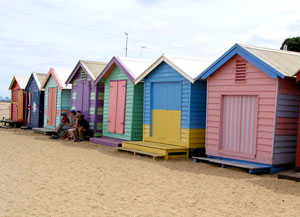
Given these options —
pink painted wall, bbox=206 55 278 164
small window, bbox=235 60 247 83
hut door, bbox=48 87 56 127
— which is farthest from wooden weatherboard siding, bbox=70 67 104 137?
small window, bbox=235 60 247 83

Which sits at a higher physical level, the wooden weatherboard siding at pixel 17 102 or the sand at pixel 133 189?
the wooden weatherboard siding at pixel 17 102

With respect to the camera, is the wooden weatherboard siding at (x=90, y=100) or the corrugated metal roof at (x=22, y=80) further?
the corrugated metal roof at (x=22, y=80)

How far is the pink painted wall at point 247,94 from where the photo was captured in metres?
9.82

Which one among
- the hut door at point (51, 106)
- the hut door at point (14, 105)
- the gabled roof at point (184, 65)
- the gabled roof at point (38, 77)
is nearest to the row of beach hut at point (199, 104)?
the gabled roof at point (184, 65)

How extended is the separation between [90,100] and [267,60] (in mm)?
8952

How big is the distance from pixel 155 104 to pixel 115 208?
24.2 ft

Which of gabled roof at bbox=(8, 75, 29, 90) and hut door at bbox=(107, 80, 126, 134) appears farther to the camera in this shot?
gabled roof at bbox=(8, 75, 29, 90)

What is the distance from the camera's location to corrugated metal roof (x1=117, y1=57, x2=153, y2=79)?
1459 centimetres

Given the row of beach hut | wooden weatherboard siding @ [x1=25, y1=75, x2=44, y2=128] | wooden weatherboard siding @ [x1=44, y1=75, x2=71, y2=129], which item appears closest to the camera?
the row of beach hut

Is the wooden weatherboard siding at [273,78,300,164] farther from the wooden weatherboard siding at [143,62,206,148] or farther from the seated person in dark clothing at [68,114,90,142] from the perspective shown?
the seated person in dark clothing at [68,114,90,142]

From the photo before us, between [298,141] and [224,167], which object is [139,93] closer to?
[224,167]

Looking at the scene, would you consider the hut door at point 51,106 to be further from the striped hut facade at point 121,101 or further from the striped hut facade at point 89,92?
the striped hut facade at point 121,101

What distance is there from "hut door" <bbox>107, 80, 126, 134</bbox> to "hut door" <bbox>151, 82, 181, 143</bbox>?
1.79m

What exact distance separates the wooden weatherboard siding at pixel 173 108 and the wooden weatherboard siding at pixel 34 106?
9840 mm
